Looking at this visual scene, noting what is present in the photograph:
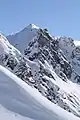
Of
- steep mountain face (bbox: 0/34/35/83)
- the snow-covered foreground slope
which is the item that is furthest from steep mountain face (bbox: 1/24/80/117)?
the snow-covered foreground slope

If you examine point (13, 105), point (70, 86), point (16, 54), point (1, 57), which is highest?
point (70, 86)

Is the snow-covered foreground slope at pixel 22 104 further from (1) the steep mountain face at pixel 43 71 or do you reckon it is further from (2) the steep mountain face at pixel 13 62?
(2) the steep mountain face at pixel 13 62

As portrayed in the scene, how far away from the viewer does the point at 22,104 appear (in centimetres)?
1129

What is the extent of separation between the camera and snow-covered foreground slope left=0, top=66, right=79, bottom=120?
1079 centimetres

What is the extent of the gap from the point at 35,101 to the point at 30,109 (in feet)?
2.19

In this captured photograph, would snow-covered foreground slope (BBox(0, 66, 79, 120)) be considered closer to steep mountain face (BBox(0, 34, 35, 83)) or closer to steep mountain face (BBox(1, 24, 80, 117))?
steep mountain face (BBox(1, 24, 80, 117))

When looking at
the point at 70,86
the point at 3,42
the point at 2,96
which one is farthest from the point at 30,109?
the point at 70,86

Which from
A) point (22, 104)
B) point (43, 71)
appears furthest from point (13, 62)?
point (22, 104)

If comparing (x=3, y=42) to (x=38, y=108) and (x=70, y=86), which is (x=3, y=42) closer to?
(x=70, y=86)

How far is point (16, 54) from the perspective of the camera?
117 meters

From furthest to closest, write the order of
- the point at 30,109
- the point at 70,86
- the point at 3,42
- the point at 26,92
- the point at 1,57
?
the point at 70,86 → the point at 3,42 → the point at 1,57 → the point at 26,92 → the point at 30,109

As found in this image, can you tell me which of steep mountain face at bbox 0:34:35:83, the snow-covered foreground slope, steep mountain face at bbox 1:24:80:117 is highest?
steep mountain face at bbox 1:24:80:117

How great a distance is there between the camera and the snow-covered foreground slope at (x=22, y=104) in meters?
10.8

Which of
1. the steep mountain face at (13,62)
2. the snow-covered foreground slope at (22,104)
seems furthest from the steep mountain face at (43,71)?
the snow-covered foreground slope at (22,104)
